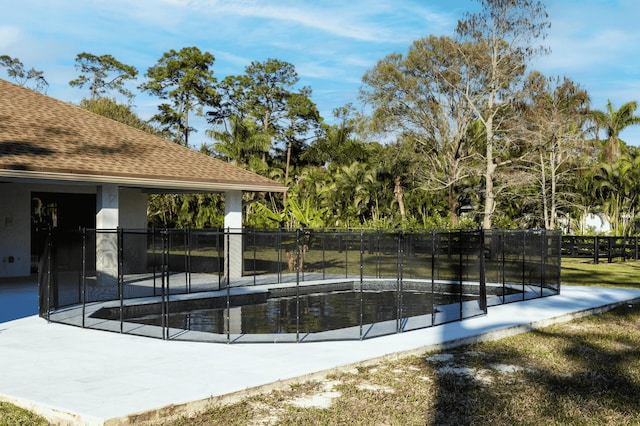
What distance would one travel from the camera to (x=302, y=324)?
14172mm

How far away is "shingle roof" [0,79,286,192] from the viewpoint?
16.9 metres

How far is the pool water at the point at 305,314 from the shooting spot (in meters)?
13.7

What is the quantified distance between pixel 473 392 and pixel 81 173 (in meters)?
12.3

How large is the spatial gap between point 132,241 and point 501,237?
10482 mm

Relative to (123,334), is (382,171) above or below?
above

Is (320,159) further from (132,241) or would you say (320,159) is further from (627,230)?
(132,241)

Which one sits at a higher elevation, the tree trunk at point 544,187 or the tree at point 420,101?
the tree at point 420,101

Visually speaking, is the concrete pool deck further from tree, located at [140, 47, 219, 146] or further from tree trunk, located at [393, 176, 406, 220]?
tree, located at [140, 47, 219, 146]

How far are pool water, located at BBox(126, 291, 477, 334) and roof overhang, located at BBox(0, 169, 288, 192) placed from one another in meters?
4.23

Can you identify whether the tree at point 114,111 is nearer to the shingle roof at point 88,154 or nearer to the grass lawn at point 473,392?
the shingle roof at point 88,154

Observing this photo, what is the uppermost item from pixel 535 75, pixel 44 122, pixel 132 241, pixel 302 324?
pixel 535 75

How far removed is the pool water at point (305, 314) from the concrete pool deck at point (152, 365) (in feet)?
4.71

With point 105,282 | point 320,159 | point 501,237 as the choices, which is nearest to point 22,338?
point 105,282

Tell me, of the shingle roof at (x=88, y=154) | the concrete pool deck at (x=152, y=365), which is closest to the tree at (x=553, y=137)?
the shingle roof at (x=88, y=154)
